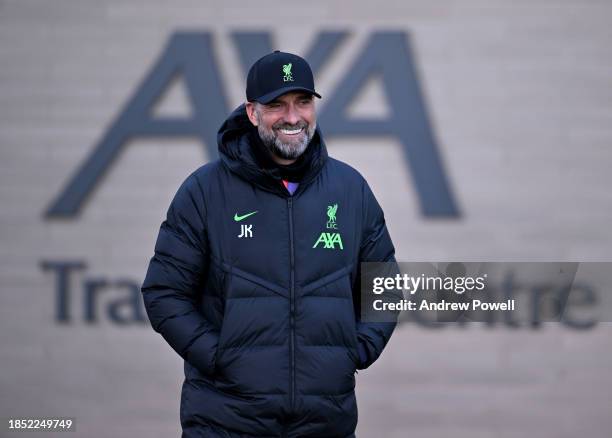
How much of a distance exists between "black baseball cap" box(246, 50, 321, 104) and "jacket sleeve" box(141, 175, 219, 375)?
318 millimetres

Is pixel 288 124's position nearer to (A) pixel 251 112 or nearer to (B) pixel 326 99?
(A) pixel 251 112

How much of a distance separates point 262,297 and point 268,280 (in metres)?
0.05

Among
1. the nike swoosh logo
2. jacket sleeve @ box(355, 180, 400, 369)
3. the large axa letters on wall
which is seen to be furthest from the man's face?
the large axa letters on wall

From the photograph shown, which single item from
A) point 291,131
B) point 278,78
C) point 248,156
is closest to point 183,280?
point 248,156

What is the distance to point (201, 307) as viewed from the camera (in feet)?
10.1

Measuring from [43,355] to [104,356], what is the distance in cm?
32

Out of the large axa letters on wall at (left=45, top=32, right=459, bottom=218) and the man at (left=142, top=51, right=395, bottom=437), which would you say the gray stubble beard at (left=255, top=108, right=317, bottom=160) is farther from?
the large axa letters on wall at (left=45, top=32, right=459, bottom=218)

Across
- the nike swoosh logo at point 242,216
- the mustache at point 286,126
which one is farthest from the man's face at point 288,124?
the nike swoosh logo at point 242,216

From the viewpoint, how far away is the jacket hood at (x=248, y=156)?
3.05m

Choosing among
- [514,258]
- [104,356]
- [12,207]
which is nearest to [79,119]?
[12,207]

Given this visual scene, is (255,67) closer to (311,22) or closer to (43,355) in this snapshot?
(311,22)

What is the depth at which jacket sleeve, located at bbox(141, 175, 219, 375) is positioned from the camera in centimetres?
301

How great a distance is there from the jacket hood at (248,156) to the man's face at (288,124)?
0.07m

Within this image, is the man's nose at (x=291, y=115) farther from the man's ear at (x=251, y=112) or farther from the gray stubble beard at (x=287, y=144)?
the man's ear at (x=251, y=112)
